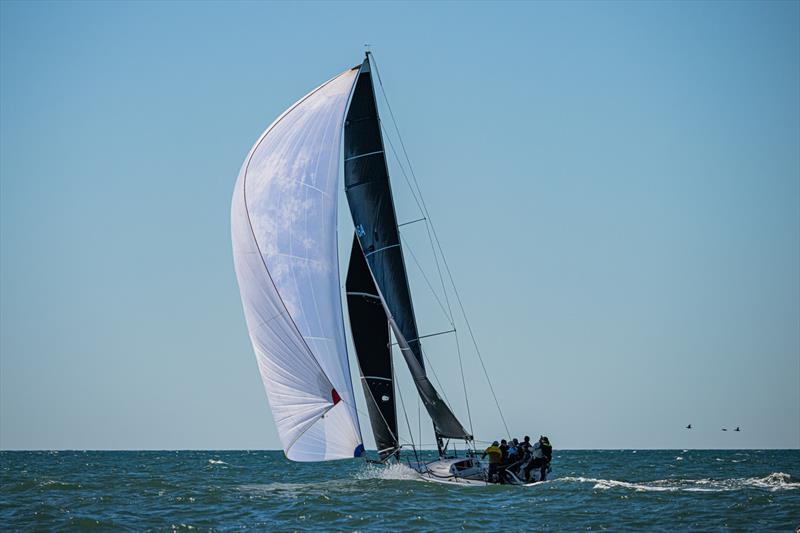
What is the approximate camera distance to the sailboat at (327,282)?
25.6 meters

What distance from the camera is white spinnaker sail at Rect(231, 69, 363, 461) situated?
1004 inches

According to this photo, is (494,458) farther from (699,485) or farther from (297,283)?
(297,283)

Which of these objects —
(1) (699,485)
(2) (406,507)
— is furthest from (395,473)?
(1) (699,485)

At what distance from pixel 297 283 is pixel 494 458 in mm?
7570

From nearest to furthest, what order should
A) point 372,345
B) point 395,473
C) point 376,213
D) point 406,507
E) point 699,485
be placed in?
point 406,507, point 376,213, point 372,345, point 395,473, point 699,485

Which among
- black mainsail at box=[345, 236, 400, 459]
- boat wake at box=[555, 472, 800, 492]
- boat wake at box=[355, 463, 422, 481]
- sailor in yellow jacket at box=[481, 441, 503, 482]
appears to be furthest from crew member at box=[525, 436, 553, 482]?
black mainsail at box=[345, 236, 400, 459]

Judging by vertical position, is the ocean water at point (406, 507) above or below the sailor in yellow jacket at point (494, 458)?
below

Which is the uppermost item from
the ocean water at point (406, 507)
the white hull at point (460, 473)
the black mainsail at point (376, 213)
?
the black mainsail at point (376, 213)

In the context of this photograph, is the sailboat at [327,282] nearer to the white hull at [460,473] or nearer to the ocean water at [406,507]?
the white hull at [460,473]

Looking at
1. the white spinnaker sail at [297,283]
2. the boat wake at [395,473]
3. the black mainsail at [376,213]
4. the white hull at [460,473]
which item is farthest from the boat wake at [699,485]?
the white spinnaker sail at [297,283]

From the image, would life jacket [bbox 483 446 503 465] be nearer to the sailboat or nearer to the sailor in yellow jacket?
the sailor in yellow jacket

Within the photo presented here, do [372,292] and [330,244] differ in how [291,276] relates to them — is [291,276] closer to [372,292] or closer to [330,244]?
[330,244]

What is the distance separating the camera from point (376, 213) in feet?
94.5

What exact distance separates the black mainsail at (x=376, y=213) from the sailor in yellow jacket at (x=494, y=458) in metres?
2.10
